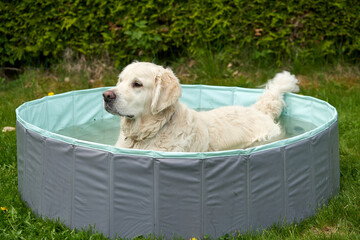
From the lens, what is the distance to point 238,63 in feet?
27.7

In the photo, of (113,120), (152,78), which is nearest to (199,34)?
(113,120)

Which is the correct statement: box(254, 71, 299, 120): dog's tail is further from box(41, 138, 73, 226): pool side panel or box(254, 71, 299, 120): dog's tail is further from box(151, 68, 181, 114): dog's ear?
box(41, 138, 73, 226): pool side panel

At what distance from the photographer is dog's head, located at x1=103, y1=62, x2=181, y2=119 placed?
4.24m

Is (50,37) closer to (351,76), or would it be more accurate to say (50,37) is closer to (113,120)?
(113,120)

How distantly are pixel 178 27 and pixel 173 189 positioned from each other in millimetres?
5036

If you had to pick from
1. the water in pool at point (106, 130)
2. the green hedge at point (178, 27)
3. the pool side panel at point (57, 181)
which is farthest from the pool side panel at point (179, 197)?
the green hedge at point (178, 27)

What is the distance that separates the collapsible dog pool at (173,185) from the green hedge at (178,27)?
418 cm

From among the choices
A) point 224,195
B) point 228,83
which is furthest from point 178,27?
point 224,195

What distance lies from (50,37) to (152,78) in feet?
14.8

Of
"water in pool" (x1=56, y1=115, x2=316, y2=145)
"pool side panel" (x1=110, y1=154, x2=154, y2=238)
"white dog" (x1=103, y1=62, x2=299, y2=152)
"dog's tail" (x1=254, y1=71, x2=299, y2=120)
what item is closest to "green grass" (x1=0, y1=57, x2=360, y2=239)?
"pool side panel" (x1=110, y1=154, x2=154, y2=238)

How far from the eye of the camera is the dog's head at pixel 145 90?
13.9 feet

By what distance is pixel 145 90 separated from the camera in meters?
4.32

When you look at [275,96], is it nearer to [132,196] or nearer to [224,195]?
[224,195]

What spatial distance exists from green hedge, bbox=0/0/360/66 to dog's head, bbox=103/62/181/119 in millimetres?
3846
